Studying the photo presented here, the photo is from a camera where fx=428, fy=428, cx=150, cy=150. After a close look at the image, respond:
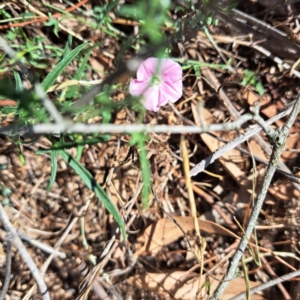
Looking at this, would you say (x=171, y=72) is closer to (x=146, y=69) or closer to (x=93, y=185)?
(x=146, y=69)

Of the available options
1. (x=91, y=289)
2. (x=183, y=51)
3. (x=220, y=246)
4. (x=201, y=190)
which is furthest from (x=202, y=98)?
(x=91, y=289)

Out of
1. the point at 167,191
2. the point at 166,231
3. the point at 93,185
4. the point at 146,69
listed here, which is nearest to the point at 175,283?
the point at 166,231

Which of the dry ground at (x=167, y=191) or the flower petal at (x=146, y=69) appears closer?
the flower petal at (x=146, y=69)

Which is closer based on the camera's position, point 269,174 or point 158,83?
point 269,174

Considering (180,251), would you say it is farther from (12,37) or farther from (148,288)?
(12,37)

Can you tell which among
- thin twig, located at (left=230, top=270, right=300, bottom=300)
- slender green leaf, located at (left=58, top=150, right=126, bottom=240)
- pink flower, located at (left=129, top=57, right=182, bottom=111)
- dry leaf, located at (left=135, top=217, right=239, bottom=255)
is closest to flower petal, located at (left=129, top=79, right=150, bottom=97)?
pink flower, located at (left=129, top=57, right=182, bottom=111)

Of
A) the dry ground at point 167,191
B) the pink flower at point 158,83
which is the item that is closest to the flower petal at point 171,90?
the pink flower at point 158,83

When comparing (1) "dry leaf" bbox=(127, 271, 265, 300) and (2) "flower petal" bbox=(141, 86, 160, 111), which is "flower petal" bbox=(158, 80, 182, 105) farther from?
(1) "dry leaf" bbox=(127, 271, 265, 300)

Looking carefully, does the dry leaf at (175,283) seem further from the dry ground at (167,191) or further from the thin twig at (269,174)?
the thin twig at (269,174)
